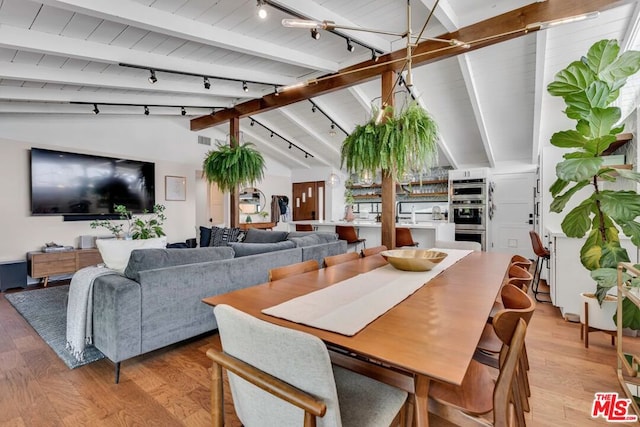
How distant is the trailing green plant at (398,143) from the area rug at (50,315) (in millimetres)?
2838

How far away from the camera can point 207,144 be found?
7.23 meters

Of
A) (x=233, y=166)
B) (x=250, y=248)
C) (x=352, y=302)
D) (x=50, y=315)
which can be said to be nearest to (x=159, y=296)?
(x=250, y=248)

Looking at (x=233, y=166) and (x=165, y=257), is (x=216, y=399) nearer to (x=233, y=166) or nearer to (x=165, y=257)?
(x=165, y=257)

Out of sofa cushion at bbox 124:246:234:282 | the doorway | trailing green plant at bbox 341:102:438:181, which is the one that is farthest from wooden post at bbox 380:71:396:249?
the doorway

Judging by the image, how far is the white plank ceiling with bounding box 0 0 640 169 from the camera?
275 centimetres

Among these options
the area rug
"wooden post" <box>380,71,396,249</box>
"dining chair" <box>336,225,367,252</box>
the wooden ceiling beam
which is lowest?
the area rug

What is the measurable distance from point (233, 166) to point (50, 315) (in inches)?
112

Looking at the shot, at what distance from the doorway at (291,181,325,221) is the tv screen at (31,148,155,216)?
4.43 metres

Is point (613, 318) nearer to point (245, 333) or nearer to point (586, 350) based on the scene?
point (586, 350)

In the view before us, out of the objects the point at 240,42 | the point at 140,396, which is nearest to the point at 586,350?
the point at 140,396

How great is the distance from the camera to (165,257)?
2342 millimetres

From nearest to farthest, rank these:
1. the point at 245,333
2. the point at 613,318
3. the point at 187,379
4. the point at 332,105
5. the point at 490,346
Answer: the point at 245,333 < the point at 490,346 < the point at 187,379 < the point at 613,318 < the point at 332,105

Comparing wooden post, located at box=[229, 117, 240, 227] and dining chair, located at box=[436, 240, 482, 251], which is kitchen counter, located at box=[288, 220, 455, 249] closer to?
dining chair, located at box=[436, 240, 482, 251]

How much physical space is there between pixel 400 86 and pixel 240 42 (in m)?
2.46
